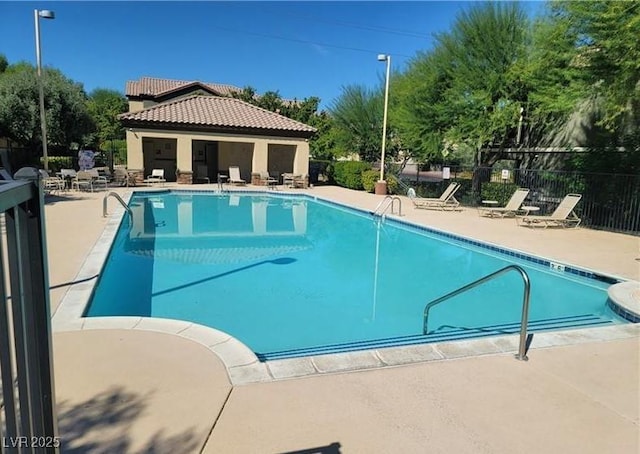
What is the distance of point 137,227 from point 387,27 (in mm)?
25467

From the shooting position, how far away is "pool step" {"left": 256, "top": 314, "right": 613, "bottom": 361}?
5.01 m

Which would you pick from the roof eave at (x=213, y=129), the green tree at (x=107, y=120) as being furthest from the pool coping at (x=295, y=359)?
the green tree at (x=107, y=120)

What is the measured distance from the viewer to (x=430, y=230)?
1235cm

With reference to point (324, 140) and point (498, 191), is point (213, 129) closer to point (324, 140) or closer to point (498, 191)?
point (324, 140)

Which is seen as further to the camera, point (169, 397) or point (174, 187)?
point (174, 187)

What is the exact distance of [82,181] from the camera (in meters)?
18.8

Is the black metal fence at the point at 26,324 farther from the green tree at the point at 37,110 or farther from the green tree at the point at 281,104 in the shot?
the green tree at the point at 281,104

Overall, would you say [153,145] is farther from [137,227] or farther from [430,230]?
[430,230]

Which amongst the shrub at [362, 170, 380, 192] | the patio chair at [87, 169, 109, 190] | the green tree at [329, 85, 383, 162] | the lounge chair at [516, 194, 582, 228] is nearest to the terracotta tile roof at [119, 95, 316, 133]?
the patio chair at [87, 169, 109, 190]

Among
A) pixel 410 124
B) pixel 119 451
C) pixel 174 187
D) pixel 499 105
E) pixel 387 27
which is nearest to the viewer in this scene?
pixel 119 451

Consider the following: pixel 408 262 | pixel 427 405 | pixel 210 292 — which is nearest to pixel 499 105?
pixel 408 262

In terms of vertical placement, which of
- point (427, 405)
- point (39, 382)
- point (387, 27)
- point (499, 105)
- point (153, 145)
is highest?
point (387, 27)

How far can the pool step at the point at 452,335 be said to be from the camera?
501 cm

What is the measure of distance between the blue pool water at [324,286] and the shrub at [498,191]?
6306mm
